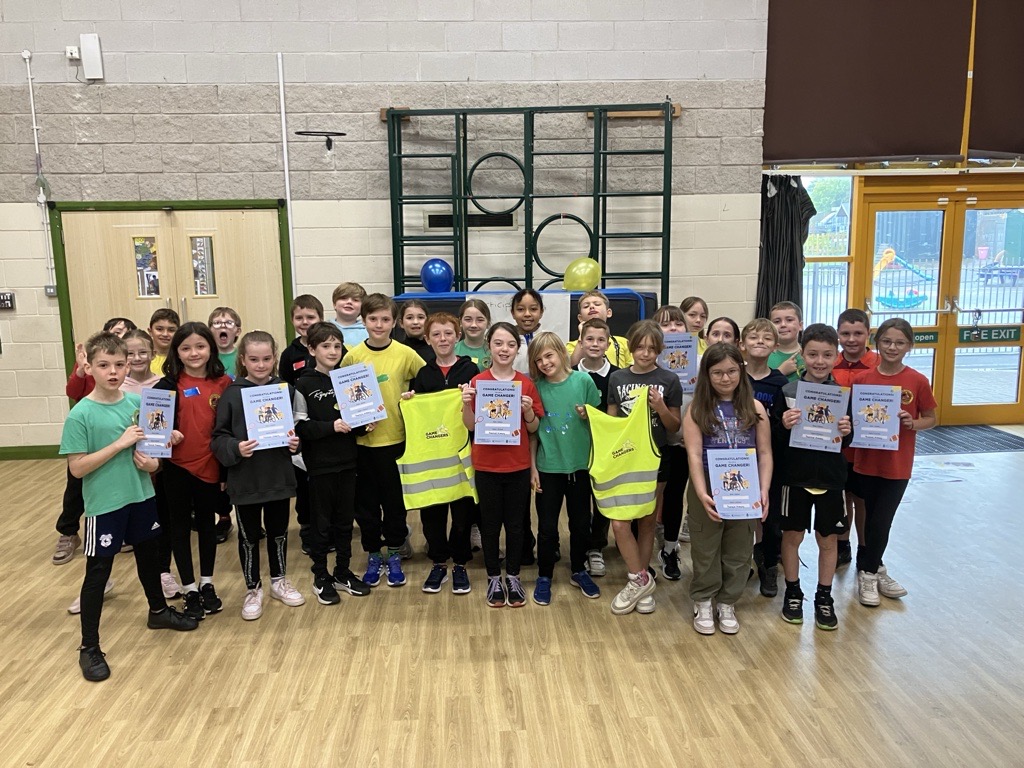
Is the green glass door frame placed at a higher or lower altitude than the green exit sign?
higher

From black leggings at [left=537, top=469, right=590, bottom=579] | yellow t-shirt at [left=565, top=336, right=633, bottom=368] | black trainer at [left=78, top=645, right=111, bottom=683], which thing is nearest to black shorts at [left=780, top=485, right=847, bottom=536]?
black leggings at [left=537, top=469, right=590, bottom=579]

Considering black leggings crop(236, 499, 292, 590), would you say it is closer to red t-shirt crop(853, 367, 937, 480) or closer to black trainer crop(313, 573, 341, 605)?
black trainer crop(313, 573, 341, 605)

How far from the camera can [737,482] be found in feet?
10.3

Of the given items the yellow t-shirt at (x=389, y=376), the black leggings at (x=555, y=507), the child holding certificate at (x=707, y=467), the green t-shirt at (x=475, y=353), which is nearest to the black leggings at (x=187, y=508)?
the yellow t-shirt at (x=389, y=376)

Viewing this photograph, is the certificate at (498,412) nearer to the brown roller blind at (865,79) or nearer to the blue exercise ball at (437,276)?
the blue exercise ball at (437,276)

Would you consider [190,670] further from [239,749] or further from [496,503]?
[496,503]

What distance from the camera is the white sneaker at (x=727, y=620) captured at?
3273mm

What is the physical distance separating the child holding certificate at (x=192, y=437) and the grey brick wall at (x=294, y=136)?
325 centimetres

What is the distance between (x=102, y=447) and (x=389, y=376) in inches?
51.2

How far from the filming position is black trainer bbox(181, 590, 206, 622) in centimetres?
344

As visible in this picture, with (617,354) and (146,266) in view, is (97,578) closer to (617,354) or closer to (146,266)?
(617,354)

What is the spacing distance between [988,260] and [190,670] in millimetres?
7513

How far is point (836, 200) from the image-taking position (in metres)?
6.96

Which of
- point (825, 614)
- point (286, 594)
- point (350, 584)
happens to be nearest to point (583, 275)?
point (350, 584)
